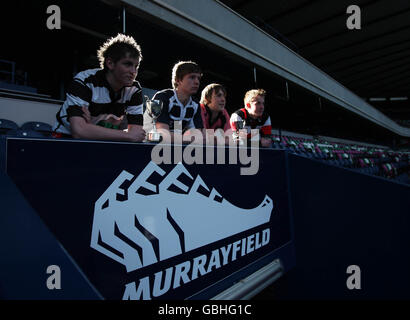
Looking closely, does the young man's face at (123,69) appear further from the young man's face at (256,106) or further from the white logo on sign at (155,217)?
the young man's face at (256,106)

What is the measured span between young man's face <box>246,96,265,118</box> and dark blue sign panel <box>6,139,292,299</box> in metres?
1.50

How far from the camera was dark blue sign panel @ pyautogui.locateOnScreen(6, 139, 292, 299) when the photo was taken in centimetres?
66

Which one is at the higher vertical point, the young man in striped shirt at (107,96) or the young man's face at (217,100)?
the young man's face at (217,100)

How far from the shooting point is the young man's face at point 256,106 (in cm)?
261

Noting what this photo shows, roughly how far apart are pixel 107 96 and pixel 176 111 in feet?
2.27

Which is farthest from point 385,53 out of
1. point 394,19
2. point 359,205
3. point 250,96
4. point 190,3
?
point 359,205

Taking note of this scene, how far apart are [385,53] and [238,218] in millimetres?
17076

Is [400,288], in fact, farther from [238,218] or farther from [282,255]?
[238,218]

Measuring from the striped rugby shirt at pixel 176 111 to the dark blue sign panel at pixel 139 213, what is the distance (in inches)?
33.7

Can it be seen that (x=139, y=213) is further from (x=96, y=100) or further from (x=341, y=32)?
(x=341, y=32)

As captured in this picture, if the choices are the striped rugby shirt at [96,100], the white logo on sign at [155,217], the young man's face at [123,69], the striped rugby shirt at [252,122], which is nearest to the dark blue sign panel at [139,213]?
the white logo on sign at [155,217]

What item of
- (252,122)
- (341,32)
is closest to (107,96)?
(252,122)

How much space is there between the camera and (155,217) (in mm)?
896

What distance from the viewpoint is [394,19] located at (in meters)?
10.8
